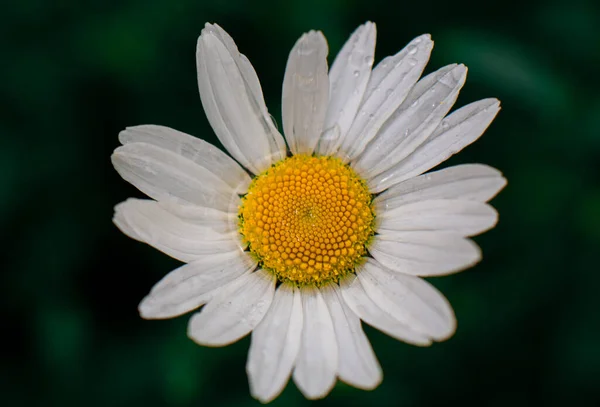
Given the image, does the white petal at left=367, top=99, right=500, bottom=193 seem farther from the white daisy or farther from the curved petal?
the curved petal

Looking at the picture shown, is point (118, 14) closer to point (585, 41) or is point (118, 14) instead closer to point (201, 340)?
point (201, 340)

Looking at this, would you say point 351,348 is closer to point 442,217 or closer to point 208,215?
point 442,217

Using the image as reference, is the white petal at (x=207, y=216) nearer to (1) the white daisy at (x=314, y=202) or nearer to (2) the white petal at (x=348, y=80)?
(1) the white daisy at (x=314, y=202)

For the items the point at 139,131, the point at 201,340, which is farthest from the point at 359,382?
the point at 139,131

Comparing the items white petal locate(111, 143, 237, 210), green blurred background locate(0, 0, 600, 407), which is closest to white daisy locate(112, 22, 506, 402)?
white petal locate(111, 143, 237, 210)

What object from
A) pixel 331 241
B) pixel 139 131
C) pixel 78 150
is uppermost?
pixel 139 131

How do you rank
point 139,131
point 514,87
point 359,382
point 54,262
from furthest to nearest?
point 54,262 < point 514,87 < point 139,131 < point 359,382

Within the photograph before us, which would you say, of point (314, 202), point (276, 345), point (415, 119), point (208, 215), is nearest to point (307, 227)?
point (314, 202)

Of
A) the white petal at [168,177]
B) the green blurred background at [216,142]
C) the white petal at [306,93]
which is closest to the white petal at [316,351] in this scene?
the white petal at [168,177]
